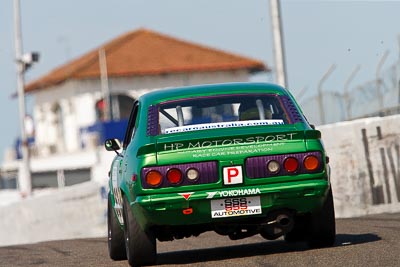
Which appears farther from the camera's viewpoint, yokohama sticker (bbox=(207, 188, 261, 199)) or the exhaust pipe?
the exhaust pipe

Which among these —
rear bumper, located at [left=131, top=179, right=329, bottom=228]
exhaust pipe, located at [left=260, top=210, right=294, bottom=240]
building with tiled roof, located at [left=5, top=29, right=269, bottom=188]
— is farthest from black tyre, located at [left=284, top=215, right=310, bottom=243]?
building with tiled roof, located at [left=5, top=29, right=269, bottom=188]

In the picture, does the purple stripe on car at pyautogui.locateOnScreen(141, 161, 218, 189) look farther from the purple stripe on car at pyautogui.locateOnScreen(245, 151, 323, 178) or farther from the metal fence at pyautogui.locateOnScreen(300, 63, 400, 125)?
the metal fence at pyautogui.locateOnScreen(300, 63, 400, 125)

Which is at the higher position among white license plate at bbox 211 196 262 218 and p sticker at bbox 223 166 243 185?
p sticker at bbox 223 166 243 185

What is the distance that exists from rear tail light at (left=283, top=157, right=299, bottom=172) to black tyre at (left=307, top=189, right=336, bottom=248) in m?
0.60

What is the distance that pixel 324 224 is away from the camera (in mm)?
10227

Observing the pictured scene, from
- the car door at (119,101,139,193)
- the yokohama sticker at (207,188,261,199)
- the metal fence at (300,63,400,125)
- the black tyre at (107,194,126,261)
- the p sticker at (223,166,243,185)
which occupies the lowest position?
the black tyre at (107,194,126,261)

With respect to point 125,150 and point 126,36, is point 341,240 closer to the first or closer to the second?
point 125,150

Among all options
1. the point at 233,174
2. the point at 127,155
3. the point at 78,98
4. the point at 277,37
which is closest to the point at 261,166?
the point at 233,174

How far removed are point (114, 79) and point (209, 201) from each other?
2551 inches

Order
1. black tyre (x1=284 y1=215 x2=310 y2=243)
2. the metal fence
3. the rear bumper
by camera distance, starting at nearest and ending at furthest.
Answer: the rear bumper < black tyre (x1=284 y1=215 x2=310 y2=243) < the metal fence

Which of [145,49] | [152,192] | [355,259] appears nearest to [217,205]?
[152,192]

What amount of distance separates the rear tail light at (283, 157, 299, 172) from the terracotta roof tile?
212ft

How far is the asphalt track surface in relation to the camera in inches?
376

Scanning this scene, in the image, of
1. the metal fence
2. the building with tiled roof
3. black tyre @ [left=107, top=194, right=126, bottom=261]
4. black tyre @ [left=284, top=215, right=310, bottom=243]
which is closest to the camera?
black tyre @ [left=284, top=215, right=310, bottom=243]
